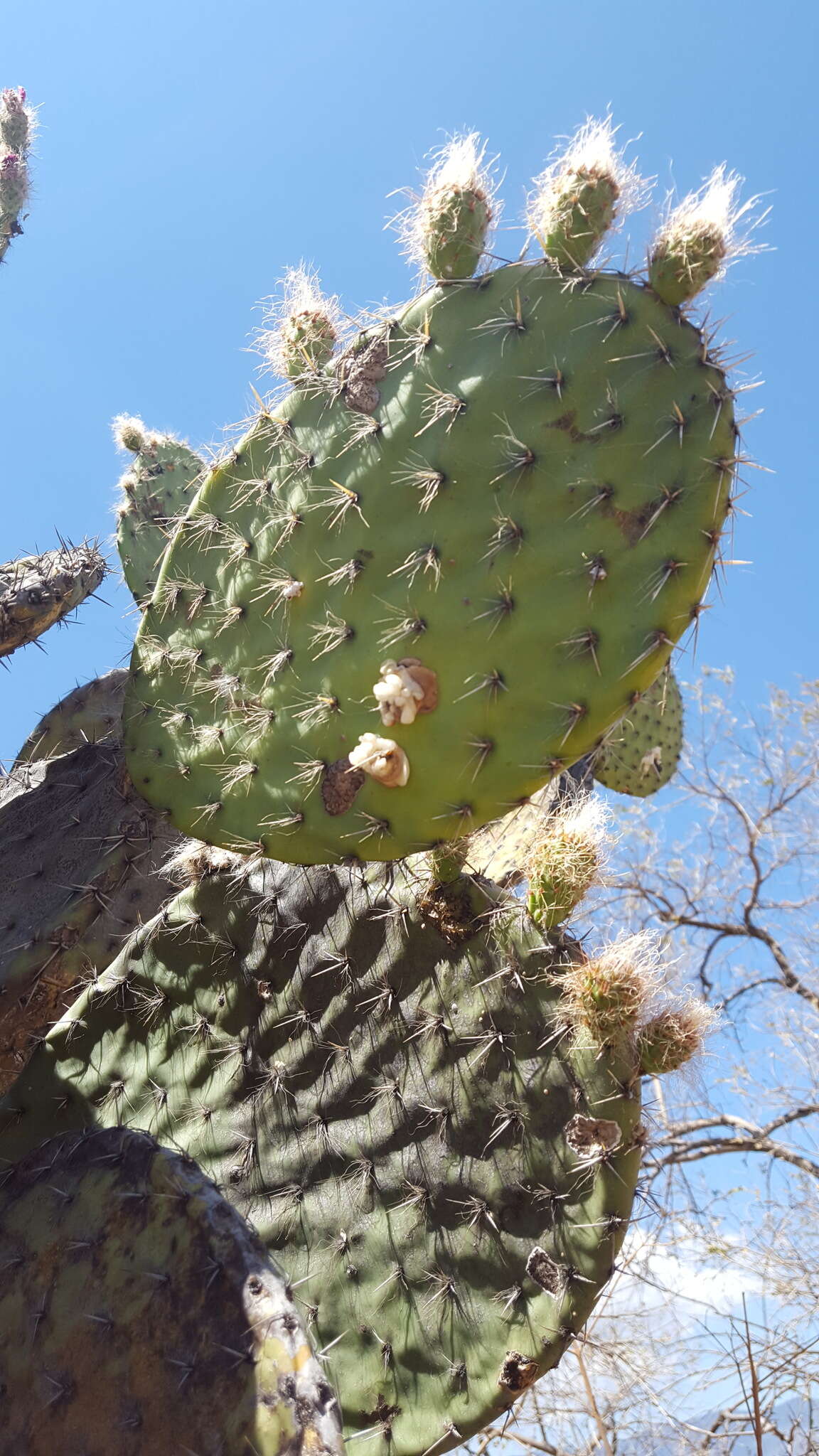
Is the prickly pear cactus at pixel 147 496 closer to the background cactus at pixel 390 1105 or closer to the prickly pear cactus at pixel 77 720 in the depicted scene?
the prickly pear cactus at pixel 77 720

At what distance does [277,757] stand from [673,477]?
72cm

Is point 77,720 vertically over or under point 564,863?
over

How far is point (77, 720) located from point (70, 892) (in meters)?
0.99

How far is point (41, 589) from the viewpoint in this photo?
2.52 m

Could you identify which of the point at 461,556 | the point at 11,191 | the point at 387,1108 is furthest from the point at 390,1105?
the point at 11,191

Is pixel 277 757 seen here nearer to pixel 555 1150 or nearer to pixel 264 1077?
pixel 264 1077

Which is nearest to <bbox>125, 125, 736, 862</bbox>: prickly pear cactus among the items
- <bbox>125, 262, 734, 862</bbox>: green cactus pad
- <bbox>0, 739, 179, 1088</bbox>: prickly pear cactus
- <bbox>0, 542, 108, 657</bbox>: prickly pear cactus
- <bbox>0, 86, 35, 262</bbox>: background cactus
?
<bbox>125, 262, 734, 862</bbox>: green cactus pad

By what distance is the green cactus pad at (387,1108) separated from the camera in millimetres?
1286

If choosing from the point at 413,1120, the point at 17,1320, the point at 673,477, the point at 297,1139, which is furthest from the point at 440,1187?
the point at 673,477

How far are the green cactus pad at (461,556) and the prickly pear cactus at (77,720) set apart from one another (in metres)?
1.34

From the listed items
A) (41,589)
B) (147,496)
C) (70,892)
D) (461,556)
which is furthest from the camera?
(147,496)

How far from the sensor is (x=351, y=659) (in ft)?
4.83

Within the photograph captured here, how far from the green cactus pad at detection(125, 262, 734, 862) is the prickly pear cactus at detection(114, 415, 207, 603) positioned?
48.5 inches

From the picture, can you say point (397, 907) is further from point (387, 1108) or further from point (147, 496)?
point (147, 496)
